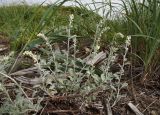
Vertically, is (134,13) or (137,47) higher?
(134,13)

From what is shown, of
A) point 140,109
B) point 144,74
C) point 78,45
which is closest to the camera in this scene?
point 140,109

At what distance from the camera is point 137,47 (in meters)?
2.86

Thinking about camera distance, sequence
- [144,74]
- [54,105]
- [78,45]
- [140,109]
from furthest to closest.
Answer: [78,45], [144,74], [140,109], [54,105]

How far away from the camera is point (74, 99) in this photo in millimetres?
2229

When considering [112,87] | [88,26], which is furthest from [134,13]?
[112,87]

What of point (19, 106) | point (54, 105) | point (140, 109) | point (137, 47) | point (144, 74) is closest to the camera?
point (19, 106)

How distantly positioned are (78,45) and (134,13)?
478 millimetres

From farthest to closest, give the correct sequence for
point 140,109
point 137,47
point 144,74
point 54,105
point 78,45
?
point 78,45 < point 137,47 < point 144,74 < point 140,109 < point 54,105

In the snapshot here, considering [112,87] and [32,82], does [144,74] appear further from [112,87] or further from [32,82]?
[32,82]

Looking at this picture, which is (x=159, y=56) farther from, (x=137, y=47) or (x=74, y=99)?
(x=74, y=99)

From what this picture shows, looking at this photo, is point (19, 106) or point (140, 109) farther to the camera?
point (140, 109)

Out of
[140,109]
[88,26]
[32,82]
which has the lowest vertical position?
[140,109]

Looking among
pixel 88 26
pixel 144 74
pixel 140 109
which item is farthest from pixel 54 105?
pixel 88 26

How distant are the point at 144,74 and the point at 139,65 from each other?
6.6 inches
